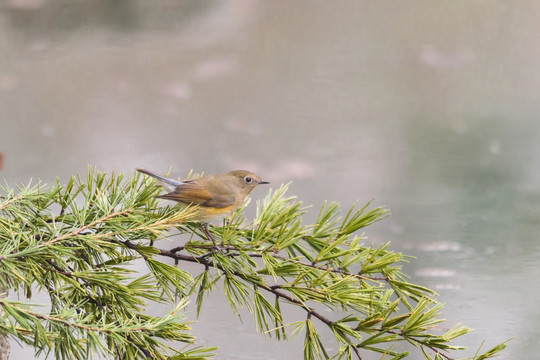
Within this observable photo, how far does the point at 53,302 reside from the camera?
1.30 feet

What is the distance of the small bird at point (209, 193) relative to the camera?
18.2 inches

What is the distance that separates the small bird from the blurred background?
1.88ft

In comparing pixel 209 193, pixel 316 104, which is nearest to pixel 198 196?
pixel 209 193

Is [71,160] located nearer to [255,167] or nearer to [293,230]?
[255,167]

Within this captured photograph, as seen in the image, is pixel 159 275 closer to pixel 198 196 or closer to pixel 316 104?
pixel 198 196

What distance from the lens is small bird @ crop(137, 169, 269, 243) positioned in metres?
0.46

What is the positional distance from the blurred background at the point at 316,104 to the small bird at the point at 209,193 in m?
0.57

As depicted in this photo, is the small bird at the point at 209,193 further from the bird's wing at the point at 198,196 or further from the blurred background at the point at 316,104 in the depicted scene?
the blurred background at the point at 316,104

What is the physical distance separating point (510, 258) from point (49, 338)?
33.4 inches

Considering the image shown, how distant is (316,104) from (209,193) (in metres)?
0.66

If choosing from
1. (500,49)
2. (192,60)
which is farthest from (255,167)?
(500,49)

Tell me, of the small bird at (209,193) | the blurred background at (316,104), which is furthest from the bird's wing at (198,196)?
the blurred background at (316,104)

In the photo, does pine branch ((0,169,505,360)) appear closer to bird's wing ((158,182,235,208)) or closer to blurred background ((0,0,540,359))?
bird's wing ((158,182,235,208))

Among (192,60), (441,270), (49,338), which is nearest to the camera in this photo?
(49,338)
